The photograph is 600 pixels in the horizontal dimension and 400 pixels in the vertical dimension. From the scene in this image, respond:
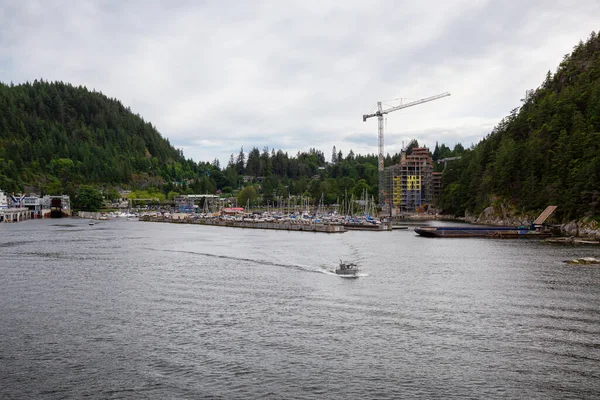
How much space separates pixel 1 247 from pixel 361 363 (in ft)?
252

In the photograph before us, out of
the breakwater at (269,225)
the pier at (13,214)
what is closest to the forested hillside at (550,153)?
the breakwater at (269,225)

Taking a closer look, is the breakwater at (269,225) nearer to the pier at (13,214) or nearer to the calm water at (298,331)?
the pier at (13,214)

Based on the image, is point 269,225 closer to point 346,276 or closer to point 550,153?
point 550,153

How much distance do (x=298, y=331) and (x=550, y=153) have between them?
11638 cm

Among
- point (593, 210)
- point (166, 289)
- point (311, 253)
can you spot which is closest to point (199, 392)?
point (166, 289)

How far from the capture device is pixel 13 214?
583 feet

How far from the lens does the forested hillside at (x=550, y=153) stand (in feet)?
358

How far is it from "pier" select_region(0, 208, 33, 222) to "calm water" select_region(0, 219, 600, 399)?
415 feet

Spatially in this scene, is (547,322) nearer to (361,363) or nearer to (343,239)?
(361,363)

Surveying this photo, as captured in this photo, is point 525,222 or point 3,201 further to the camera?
point 3,201

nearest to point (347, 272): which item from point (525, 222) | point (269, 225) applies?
point (525, 222)

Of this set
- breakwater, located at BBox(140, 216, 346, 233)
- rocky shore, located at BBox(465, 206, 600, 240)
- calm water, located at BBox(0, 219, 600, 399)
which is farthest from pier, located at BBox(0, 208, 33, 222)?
rocky shore, located at BBox(465, 206, 600, 240)

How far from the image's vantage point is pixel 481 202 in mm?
157250

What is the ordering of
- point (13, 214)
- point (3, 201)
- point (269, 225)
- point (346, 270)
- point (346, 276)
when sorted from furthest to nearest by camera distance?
point (3, 201), point (13, 214), point (269, 225), point (346, 270), point (346, 276)
